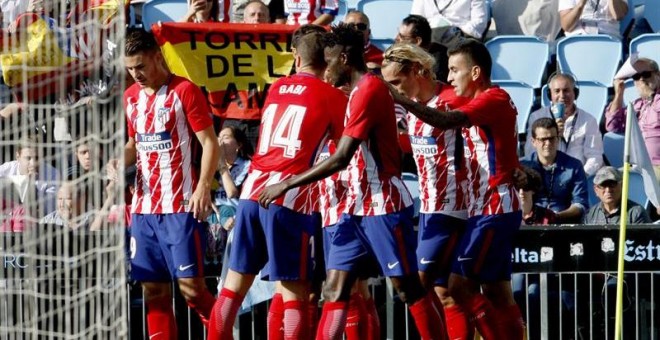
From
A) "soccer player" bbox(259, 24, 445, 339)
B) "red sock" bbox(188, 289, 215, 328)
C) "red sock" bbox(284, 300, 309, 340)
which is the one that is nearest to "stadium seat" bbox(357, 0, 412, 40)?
"soccer player" bbox(259, 24, 445, 339)

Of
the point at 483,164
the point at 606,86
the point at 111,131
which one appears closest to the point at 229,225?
the point at 483,164

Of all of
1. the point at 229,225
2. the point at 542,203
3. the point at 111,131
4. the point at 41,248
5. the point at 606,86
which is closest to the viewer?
the point at 111,131

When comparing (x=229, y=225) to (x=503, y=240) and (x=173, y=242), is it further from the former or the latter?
(x=503, y=240)

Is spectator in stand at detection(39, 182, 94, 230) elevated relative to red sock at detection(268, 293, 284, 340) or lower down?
elevated

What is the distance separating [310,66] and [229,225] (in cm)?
199

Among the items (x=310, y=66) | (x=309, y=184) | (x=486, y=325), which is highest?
(x=310, y=66)

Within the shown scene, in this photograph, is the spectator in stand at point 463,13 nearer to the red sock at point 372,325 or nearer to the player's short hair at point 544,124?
the player's short hair at point 544,124

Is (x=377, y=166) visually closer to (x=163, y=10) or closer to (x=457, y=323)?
(x=457, y=323)

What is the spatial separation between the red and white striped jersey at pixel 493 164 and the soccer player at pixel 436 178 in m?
0.06

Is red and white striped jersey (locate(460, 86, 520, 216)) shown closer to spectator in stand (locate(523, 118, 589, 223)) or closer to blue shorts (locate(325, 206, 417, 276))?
blue shorts (locate(325, 206, 417, 276))

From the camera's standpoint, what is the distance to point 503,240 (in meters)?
9.42

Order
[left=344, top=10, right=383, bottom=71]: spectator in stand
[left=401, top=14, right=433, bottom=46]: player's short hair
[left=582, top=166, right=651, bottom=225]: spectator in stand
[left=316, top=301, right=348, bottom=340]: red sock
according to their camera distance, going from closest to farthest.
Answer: [left=316, top=301, right=348, bottom=340]: red sock, [left=582, top=166, right=651, bottom=225]: spectator in stand, [left=401, top=14, right=433, bottom=46]: player's short hair, [left=344, top=10, right=383, bottom=71]: spectator in stand

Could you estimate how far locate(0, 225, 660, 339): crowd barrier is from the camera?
33.4 feet

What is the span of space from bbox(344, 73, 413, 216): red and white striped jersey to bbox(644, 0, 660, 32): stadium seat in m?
6.33
